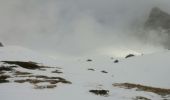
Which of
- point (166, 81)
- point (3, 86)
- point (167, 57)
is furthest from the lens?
point (167, 57)

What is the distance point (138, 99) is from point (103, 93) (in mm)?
4377

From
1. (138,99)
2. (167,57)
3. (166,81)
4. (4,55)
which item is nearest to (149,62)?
(167,57)

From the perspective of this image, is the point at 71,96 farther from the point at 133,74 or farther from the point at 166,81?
the point at 133,74

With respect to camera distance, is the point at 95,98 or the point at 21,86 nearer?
the point at 95,98

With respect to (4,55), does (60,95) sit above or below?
below

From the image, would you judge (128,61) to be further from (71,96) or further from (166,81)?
(71,96)

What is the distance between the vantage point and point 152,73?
306ft

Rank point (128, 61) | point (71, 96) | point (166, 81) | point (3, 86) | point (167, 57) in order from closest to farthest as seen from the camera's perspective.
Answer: point (71, 96) < point (3, 86) < point (166, 81) < point (167, 57) < point (128, 61)

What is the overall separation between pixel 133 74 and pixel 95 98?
196ft

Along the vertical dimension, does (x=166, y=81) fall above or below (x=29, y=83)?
above

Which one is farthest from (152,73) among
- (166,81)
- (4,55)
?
(4,55)

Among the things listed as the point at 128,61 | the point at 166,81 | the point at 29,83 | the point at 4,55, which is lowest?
the point at 29,83

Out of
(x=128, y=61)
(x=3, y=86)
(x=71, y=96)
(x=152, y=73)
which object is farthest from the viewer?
→ (x=128, y=61)

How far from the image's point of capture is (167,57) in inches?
4166
